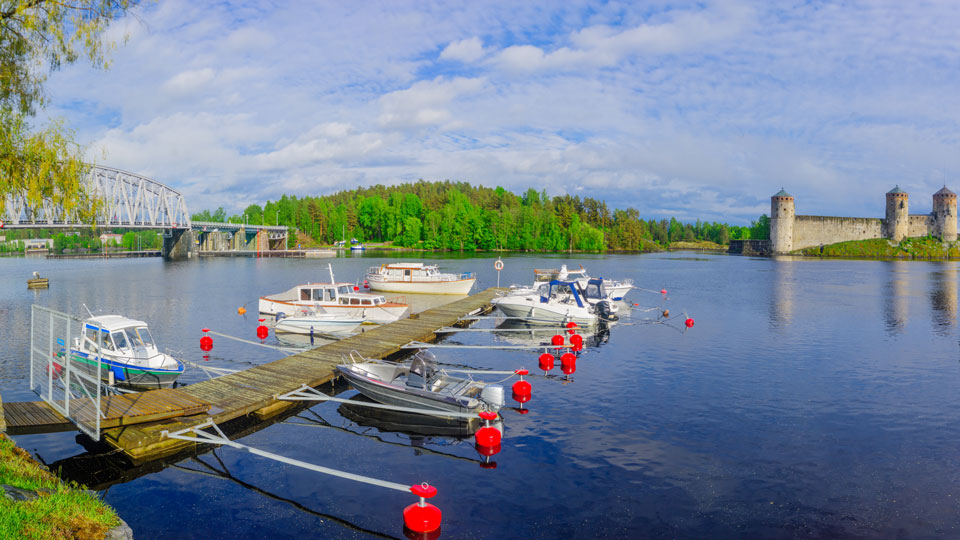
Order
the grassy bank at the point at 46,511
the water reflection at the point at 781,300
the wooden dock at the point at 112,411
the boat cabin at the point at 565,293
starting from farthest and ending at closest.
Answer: the water reflection at the point at 781,300, the boat cabin at the point at 565,293, the wooden dock at the point at 112,411, the grassy bank at the point at 46,511

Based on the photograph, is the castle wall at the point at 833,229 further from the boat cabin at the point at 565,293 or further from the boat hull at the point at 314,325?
the boat hull at the point at 314,325

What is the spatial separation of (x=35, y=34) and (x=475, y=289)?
53293mm

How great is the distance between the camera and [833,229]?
160000 mm

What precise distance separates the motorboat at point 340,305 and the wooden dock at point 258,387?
2.02m

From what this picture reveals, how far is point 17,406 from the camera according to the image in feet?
57.0

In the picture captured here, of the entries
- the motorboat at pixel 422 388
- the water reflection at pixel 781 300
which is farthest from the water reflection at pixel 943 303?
the motorboat at pixel 422 388

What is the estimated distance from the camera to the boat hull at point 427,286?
2287 inches

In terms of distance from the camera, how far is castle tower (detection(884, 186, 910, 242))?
157 metres

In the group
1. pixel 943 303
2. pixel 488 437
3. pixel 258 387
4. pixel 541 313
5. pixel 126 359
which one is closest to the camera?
pixel 488 437

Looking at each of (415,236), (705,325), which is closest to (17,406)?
(705,325)

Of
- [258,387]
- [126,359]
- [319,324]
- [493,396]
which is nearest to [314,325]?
[319,324]

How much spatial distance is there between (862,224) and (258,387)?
186 m

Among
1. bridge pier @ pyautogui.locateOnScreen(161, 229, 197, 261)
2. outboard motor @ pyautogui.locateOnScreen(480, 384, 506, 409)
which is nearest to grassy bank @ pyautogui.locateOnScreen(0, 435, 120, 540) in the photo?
outboard motor @ pyautogui.locateOnScreen(480, 384, 506, 409)

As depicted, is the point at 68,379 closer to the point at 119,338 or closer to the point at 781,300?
the point at 119,338
